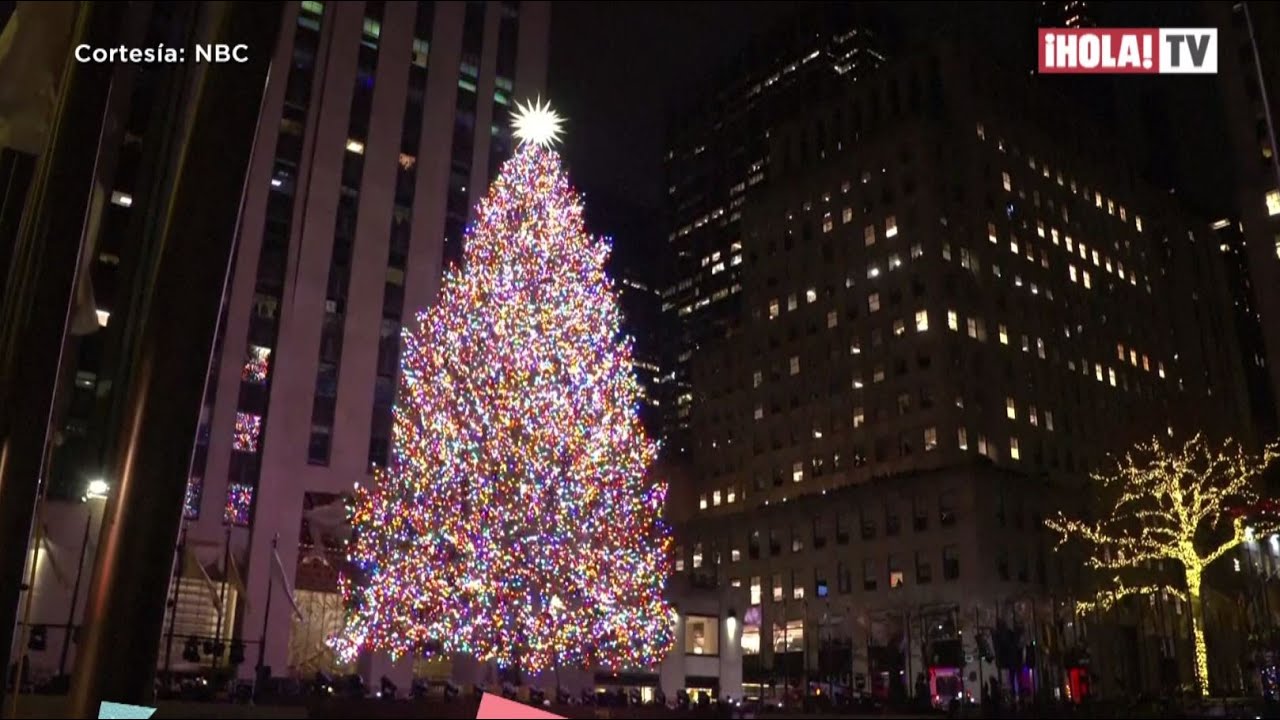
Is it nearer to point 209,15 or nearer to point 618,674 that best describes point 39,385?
point 209,15

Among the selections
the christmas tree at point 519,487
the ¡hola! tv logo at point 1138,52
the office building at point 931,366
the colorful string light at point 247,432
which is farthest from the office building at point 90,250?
the office building at point 931,366

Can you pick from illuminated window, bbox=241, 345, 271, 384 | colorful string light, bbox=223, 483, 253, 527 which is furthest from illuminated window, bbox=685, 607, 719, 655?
illuminated window, bbox=241, 345, 271, 384

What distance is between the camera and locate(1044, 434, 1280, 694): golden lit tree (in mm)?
42719

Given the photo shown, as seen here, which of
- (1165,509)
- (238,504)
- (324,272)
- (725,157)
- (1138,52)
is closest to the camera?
(1138,52)

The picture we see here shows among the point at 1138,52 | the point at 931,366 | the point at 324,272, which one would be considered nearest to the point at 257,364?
the point at 324,272

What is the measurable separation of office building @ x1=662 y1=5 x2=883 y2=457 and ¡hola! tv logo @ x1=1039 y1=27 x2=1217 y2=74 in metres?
105

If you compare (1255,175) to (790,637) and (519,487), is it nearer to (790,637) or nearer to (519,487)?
(790,637)

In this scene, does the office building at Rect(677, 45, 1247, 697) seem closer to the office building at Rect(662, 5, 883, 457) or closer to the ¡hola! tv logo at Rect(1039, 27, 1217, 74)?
the office building at Rect(662, 5, 883, 457)

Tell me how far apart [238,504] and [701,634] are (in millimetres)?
27876

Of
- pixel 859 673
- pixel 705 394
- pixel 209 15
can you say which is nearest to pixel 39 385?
pixel 209 15

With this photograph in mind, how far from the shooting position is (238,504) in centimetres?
3956

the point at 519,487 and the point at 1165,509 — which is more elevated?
the point at 1165,509

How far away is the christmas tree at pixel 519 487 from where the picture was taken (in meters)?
23.9

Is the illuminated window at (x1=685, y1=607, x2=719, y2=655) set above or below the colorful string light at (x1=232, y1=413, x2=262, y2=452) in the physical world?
below
